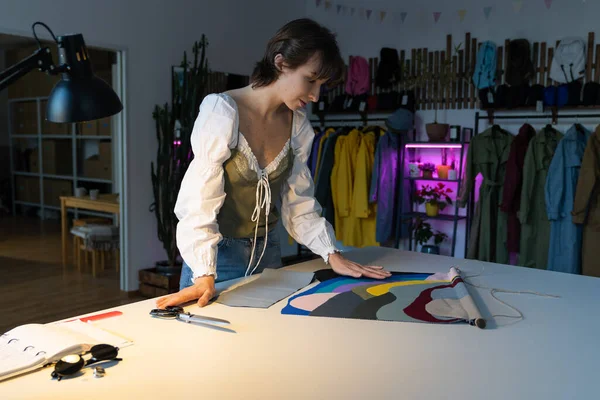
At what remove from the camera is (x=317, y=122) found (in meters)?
6.28

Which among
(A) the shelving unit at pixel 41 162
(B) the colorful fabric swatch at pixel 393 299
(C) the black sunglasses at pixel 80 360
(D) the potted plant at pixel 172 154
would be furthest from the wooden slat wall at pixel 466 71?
(A) the shelving unit at pixel 41 162

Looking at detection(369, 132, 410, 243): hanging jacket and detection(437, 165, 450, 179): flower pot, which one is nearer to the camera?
detection(437, 165, 450, 179): flower pot

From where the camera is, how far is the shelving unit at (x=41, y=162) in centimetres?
787

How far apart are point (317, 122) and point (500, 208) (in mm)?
2394

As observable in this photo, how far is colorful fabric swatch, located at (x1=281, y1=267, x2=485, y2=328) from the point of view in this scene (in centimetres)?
136

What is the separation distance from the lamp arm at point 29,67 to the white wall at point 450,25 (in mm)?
4402

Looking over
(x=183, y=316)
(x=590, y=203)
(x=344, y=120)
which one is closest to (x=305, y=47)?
(x=183, y=316)

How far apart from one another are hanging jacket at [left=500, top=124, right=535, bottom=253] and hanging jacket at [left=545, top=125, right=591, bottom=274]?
9.8 inches

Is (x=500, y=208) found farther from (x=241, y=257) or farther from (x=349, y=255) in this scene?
(x=241, y=257)

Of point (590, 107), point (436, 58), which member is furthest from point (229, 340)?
point (436, 58)

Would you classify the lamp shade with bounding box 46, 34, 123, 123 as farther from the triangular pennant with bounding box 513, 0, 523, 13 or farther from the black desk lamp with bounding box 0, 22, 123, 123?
the triangular pennant with bounding box 513, 0, 523, 13

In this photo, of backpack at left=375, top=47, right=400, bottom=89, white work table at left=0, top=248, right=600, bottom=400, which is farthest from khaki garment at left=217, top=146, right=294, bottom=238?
backpack at left=375, top=47, right=400, bottom=89

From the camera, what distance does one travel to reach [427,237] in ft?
16.7

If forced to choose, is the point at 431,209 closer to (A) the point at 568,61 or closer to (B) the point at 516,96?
(B) the point at 516,96
